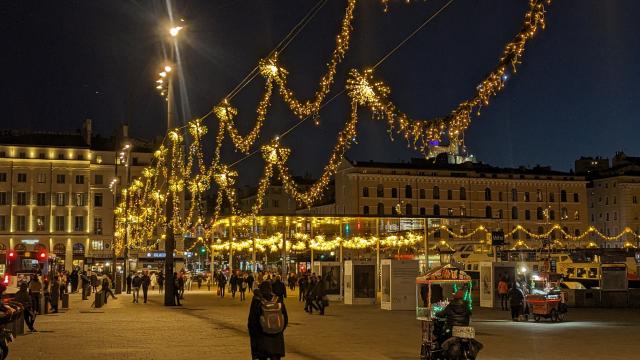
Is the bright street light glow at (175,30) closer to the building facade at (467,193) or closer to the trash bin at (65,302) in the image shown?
the trash bin at (65,302)

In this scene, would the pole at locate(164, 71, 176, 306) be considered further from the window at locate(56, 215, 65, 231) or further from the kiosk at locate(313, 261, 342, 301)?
the window at locate(56, 215, 65, 231)

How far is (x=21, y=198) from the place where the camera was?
94688mm

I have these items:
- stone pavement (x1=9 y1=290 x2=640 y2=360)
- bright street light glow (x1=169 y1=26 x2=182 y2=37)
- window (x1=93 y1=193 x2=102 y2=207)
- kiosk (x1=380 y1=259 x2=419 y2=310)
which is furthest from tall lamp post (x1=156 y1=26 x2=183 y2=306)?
window (x1=93 y1=193 x2=102 y2=207)

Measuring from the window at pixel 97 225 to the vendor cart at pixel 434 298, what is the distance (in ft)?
286

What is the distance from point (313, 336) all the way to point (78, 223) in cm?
8215

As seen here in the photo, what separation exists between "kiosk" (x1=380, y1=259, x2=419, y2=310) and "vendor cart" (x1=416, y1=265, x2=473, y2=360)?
16.0 metres

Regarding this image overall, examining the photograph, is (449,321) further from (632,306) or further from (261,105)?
(632,306)

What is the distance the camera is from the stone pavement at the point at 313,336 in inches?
651

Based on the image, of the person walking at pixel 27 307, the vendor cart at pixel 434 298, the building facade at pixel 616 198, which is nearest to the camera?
the vendor cart at pixel 434 298

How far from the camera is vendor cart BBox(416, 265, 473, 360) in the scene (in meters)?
14.1

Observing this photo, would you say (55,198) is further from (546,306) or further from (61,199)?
(546,306)

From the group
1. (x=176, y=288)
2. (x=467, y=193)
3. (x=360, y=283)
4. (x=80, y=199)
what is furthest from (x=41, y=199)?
(x=360, y=283)

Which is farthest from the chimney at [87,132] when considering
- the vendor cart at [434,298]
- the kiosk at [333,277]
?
the vendor cart at [434,298]

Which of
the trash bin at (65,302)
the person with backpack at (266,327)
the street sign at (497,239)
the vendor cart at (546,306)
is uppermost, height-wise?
the street sign at (497,239)
